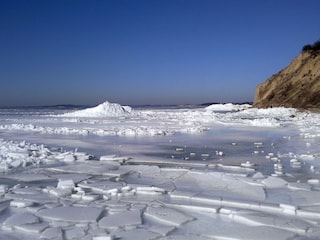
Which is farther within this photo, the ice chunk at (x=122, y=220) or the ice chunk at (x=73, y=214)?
the ice chunk at (x=73, y=214)

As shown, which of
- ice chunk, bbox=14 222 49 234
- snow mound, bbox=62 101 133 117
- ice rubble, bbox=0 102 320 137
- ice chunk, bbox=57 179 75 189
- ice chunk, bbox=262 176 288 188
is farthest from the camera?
snow mound, bbox=62 101 133 117

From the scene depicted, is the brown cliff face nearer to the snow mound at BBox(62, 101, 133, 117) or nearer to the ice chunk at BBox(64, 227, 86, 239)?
the snow mound at BBox(62, 101, 133, 117)

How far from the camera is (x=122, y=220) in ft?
11.7

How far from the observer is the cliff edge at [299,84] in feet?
105

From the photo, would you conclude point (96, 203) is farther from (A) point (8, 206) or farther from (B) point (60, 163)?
(B) point (60, 163)

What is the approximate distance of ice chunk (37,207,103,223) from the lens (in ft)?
11.7

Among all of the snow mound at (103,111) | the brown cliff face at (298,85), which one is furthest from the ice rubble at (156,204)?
the snow mound at (103,111)

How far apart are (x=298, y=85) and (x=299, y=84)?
15 cm

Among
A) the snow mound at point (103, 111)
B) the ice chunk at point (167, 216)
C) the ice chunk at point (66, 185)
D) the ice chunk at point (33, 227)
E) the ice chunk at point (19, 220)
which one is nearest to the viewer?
the ice chunk at point (33, 227)

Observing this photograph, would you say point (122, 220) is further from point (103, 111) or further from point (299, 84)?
point (299, 84)

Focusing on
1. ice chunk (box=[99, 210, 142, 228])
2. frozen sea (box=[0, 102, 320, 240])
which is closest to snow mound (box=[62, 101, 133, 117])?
frozen sea (box=[0, 102, 320, 240])

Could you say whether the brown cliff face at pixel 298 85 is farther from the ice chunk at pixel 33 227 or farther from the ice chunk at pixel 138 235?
the ice chunk at pixel 33 227

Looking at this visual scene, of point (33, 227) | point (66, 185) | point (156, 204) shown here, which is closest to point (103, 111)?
point (66, 185)

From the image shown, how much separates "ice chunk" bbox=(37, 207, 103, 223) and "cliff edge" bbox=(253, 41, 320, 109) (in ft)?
95.4
